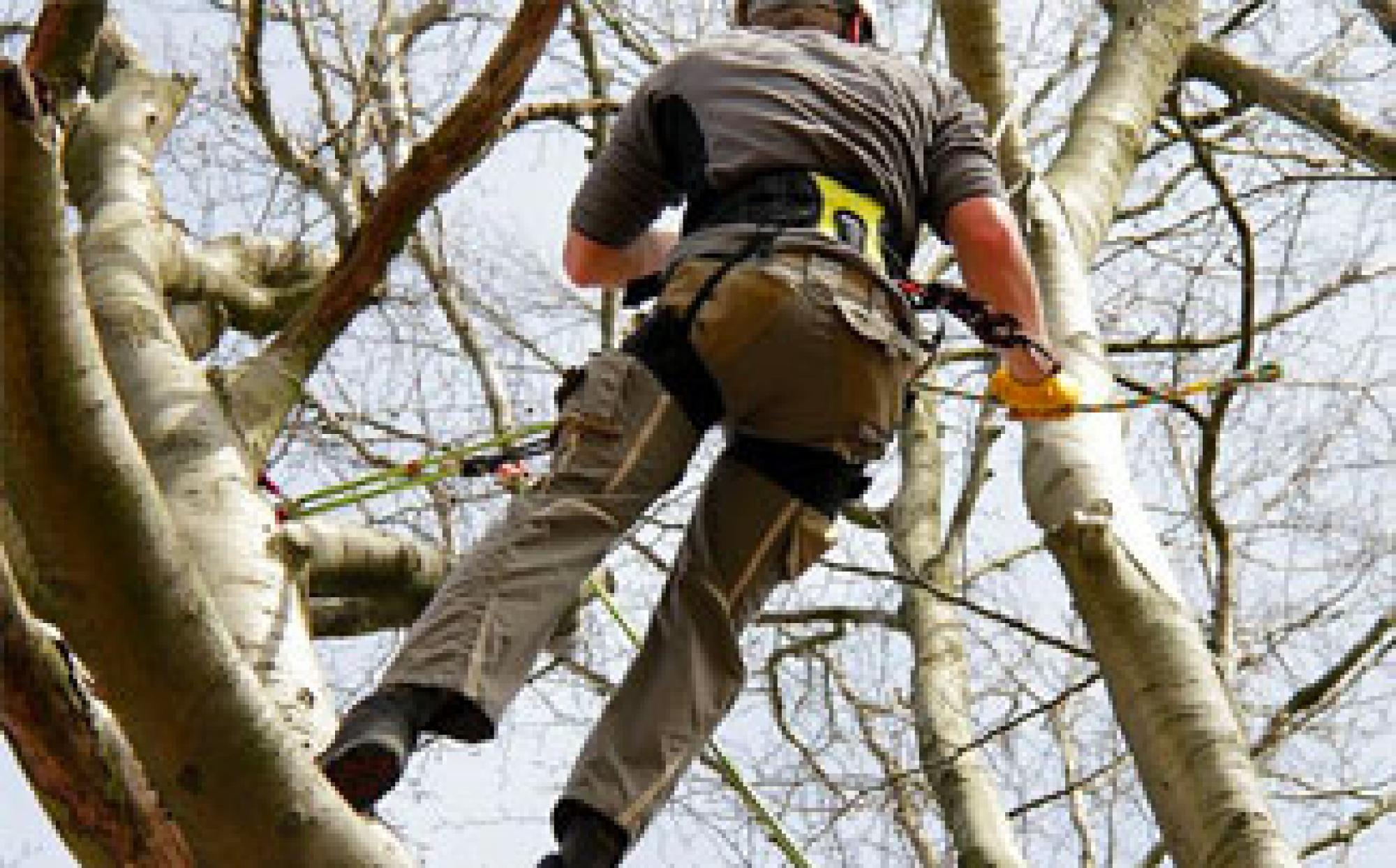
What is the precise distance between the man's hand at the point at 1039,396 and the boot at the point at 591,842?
3.40 ft

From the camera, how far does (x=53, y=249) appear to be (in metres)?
1.64

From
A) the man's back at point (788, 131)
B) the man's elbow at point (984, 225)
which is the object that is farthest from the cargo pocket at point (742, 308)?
the man's elbow at point (984, 225)

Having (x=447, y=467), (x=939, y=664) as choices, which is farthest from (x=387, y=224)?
(x=939, y=664)

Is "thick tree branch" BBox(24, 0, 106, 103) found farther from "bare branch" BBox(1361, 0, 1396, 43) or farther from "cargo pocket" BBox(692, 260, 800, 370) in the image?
"bare branch" BBox(1361, 0, 1396, 43)

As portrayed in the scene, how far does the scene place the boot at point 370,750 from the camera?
2166 millimetres

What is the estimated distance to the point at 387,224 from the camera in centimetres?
343

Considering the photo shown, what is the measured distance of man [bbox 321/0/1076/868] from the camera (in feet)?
8.13

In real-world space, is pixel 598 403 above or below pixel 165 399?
below

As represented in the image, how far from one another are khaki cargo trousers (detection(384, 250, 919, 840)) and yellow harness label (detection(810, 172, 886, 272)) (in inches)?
3.4

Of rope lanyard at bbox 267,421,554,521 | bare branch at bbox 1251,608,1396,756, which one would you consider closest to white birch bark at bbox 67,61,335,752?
rope lanyard at bbox 267,421,554,521

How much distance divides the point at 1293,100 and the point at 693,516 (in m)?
2.20

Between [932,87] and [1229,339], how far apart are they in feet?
7.01

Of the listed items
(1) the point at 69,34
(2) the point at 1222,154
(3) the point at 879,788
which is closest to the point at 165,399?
(1) the point at 69,34

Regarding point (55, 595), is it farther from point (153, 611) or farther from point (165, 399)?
point (165, 399)
